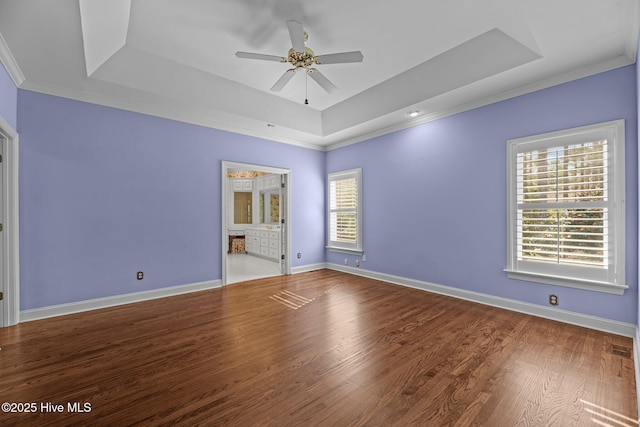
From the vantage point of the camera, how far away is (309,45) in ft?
10.3

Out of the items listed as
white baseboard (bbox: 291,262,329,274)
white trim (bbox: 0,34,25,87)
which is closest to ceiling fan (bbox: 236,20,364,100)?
white trim (bbox: 0,34,25,87)

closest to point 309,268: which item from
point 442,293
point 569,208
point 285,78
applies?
point 442,293

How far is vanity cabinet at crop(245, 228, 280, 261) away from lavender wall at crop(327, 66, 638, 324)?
8.17 ft

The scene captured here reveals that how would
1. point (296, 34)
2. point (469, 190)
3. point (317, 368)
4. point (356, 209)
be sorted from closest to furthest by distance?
point (317, 368), point (296, 34), point (469, 190), point (356, 209)

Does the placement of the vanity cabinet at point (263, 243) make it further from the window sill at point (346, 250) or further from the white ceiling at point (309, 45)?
the white ceiling at point (309, 45)

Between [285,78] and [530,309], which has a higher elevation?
[285,78]

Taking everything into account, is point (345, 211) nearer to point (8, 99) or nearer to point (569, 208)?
point (569, 208)

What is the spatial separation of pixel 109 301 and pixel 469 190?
4958 mm

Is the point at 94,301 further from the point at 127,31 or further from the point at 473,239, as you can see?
the point at 473,239

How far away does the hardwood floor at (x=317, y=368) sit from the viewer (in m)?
1.69

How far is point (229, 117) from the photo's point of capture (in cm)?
434

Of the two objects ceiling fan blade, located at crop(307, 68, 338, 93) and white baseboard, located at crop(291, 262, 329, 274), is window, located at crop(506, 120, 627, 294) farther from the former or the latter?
white baseboard, located at crop(291, 262, 329, 274)

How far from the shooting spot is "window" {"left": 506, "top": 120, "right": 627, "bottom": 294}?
2.75m

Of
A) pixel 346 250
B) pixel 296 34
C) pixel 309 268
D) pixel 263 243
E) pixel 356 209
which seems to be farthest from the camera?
pixel 263 243
